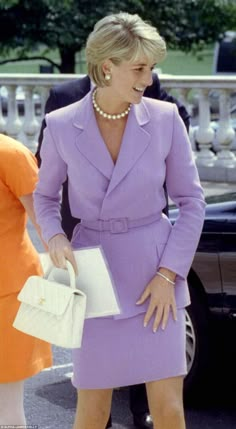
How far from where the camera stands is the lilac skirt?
4.11 m

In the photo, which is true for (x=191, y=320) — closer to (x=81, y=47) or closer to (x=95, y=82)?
(x=95, y=82)

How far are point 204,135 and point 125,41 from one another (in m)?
11.0

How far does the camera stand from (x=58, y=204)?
4.28 meters

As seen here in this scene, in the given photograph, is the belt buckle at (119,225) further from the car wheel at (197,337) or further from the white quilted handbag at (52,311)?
the car wheel at (197,337)

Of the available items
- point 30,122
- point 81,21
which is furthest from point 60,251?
point 81,21

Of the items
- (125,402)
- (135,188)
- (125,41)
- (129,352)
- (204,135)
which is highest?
(125,41)

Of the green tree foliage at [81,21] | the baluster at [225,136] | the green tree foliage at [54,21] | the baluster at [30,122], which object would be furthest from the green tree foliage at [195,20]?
the baluster at [225,136]

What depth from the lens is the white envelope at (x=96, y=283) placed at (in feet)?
13.1

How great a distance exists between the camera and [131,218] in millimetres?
4090

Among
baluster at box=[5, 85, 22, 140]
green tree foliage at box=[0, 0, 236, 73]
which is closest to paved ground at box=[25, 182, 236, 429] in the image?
baluster at box=[5, 85, 22, 140]

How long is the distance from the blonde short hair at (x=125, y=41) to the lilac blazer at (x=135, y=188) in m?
0.24

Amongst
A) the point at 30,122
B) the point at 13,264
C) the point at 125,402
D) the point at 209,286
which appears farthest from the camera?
the point at 30,122

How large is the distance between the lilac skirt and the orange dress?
277 millimetres

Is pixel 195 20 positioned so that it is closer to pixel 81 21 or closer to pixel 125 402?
pixel 81 21
